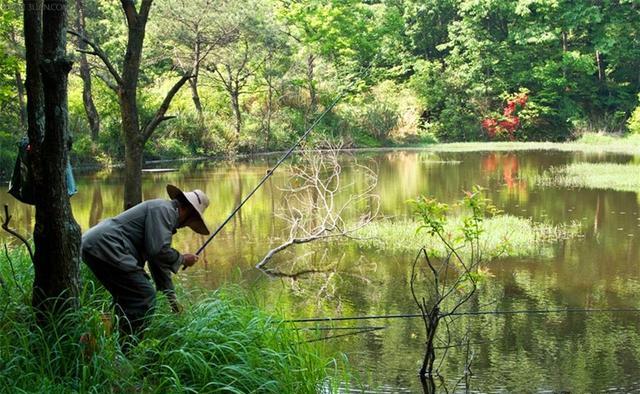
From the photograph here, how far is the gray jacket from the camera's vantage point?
4051 millimetres

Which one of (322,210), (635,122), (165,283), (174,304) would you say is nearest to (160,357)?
(174,304)

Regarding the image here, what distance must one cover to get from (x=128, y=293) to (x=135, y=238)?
0.29 m

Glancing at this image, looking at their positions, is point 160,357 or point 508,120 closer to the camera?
point 160,357

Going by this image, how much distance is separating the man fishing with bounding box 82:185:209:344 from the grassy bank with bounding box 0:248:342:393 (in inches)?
5.4

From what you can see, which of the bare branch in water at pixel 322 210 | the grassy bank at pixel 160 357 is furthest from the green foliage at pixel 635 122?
the grassy bank at pixel 160 357

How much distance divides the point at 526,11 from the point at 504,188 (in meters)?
22.2

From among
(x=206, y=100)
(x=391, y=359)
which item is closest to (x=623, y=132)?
(x=206, y=100)

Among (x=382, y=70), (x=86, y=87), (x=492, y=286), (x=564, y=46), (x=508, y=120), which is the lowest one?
(x=492, y=286)

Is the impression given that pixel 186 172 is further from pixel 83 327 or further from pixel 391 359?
pixel 83 327

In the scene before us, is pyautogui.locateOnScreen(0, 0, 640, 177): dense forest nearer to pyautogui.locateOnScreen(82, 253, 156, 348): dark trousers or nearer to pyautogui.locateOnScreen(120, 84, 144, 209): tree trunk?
pyautogui.locateOnScreen(120, 84, 144, 209): tree trunk

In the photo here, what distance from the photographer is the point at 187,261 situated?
441 centimetres

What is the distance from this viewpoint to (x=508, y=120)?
37031 mm

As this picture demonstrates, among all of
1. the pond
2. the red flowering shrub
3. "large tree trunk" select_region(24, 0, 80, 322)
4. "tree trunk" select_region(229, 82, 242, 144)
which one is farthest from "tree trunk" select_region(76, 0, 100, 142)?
"large tree trunk" select_region(24, 0, 80, 322)

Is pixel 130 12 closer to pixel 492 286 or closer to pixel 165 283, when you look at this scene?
pixel 165 283
